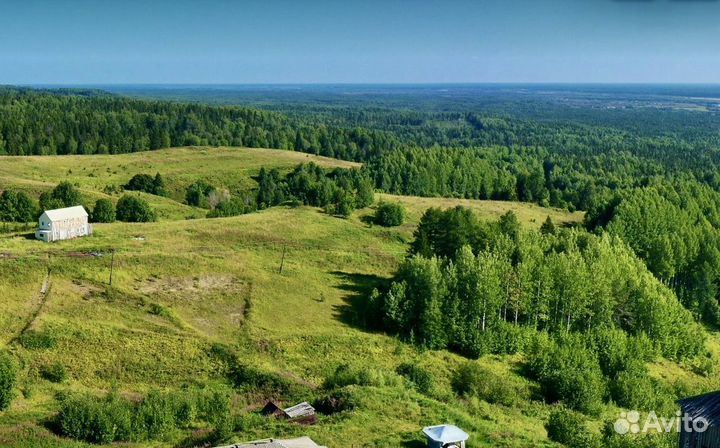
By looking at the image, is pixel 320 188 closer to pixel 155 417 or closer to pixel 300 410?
pixel 300 410

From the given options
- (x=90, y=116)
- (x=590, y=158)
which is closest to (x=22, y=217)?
(x=90, y=116)

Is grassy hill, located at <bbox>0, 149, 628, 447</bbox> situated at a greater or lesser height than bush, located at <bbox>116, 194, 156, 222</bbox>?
lesser

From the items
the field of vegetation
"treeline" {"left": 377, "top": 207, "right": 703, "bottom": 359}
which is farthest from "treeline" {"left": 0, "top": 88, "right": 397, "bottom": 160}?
"treeline" {"left": 377, "top": 207, "right": 703, "bottom": 359}

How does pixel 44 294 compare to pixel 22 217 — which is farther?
pixel 22 217

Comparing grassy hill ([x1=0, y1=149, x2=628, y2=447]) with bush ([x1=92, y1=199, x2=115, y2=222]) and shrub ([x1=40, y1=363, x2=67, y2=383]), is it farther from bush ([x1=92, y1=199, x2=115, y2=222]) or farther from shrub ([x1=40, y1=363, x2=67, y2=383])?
bush ([x1=92, y1=199, x2=115, y2=222])

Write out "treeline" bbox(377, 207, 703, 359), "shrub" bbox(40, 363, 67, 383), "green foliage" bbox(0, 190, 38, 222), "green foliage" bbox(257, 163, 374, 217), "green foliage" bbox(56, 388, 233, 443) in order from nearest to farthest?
1. "green foliage" bbox(56, 388, 233, 443)
2. "shrub" bbox(40, 363, 67, 383)
3. "treeline" bbox(377, 207, 703, 359)
4. "green foliage" bbox(0, 190, 38, 222)
5. "green foliage" bbox(257, 163, 374, 217)

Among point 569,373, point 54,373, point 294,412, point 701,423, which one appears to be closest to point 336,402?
point 294,412

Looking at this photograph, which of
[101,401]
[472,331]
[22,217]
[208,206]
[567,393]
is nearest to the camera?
[101,401]

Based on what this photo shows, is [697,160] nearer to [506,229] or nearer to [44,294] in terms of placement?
[506,229]
